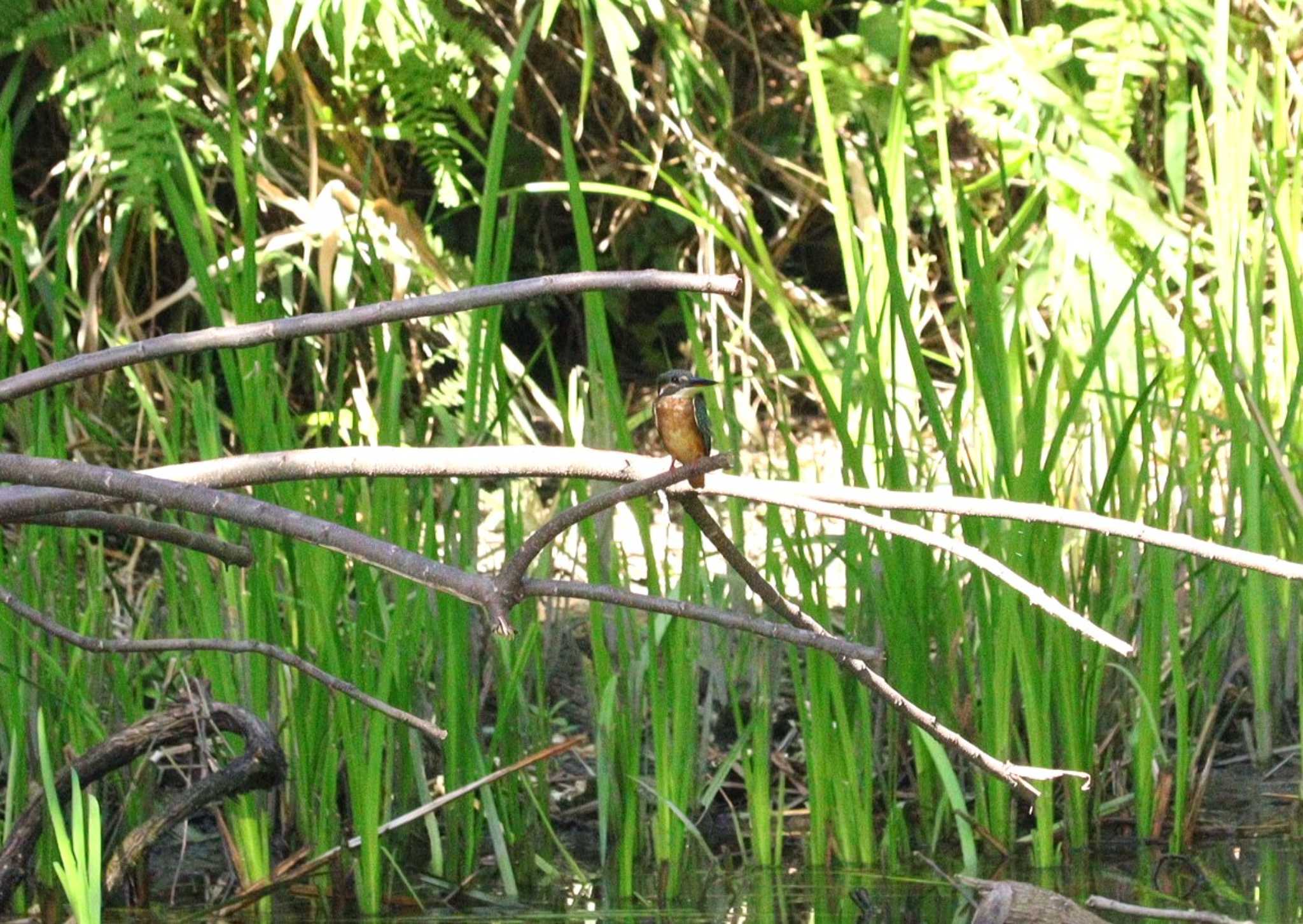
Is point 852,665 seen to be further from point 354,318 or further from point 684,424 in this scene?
point 684,424

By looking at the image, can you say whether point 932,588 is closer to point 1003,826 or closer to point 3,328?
point 1003,826

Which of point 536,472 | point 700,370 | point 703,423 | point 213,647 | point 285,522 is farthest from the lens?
point 700,370

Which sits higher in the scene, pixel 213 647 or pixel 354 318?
pixel 354 318

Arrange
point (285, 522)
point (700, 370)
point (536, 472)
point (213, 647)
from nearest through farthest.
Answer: point (285, 522) → point (536, 472) → point (213, 647) → point (700, 370)

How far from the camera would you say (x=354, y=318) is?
1.51 metres

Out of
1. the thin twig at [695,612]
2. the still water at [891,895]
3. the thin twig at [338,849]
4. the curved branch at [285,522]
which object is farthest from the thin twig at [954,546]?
the thin twig at [338,849]

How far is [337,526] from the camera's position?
1.38 m

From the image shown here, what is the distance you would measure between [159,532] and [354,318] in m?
0.56

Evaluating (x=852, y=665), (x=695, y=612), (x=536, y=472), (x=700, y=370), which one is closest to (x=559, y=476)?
(x=536, y=472)

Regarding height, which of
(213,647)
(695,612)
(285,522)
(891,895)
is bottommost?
(891,895)

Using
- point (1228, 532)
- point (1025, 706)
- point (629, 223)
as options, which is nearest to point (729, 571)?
point (1025, 706)

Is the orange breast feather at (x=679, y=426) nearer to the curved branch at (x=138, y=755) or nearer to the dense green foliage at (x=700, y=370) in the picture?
the dense green foliage at (x=700, y=370)

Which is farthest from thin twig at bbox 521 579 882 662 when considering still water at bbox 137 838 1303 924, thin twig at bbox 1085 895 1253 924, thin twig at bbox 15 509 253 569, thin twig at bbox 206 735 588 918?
thin twig at bbox 206 735 588 918

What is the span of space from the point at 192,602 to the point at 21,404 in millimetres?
536
